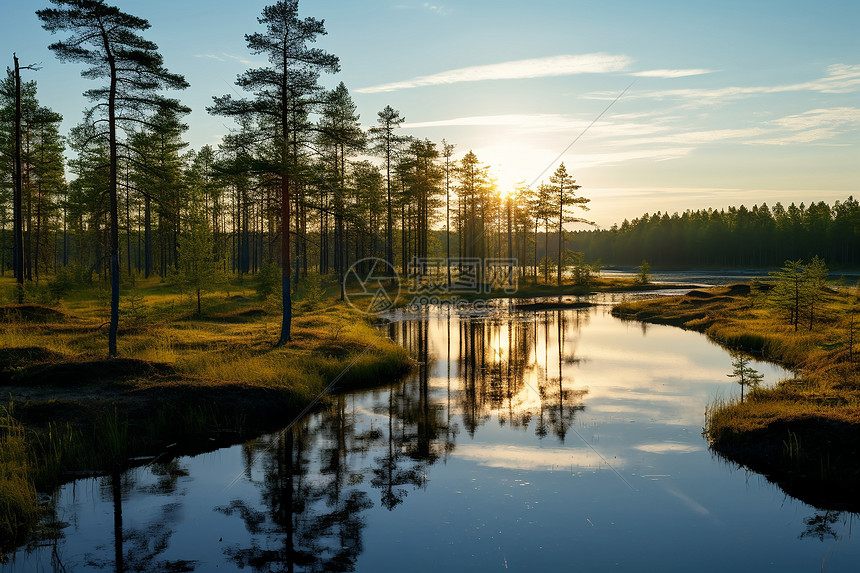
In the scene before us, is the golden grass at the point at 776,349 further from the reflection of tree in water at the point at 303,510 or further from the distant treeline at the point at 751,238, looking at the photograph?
the distant treeline at the point at 751,238

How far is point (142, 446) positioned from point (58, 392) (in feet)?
13.9

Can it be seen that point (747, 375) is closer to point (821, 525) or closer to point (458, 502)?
point (821, 525)

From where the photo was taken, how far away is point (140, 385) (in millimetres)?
16297

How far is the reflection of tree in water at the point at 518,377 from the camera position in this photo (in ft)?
55.6

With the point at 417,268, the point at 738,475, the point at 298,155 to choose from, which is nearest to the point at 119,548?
the point at 738,475

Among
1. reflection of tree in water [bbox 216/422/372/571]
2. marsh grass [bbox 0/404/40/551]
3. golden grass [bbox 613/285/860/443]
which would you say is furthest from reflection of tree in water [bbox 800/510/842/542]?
marsh grass [bbox 0/404/40/551]

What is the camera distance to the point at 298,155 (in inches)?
936

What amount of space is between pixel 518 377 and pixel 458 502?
1205cm

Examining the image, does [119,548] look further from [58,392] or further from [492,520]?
[58,392]

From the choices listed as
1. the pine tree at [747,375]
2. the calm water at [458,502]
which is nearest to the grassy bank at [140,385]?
the calm water at [458,502]

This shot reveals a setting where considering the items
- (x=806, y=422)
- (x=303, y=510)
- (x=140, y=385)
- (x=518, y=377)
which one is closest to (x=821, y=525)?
(x=806, y=422)

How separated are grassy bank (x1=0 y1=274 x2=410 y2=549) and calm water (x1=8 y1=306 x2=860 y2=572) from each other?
961 mm

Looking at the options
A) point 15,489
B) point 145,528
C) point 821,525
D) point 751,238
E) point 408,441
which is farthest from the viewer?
point 751,238

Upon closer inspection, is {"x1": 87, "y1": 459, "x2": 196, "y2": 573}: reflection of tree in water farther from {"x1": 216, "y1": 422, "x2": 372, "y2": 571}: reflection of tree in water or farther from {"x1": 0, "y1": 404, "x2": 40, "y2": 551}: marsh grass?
{"x1": 0, "y1": 404, "x2": 40, "y2": 551}: marsh grass
